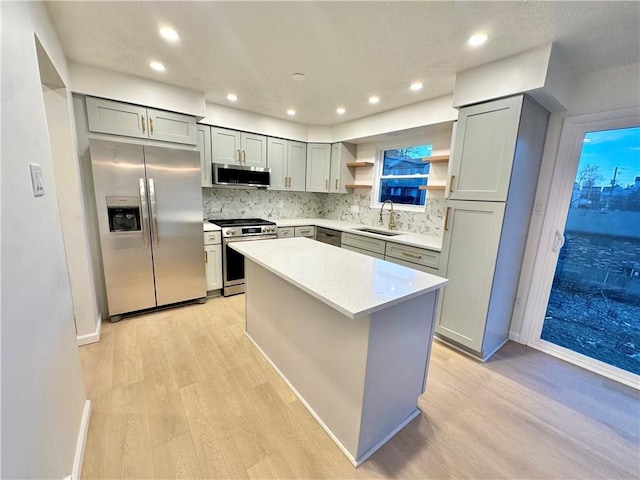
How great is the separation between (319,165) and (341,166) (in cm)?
37

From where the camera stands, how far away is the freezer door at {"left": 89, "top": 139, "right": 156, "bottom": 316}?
2436 millimetres

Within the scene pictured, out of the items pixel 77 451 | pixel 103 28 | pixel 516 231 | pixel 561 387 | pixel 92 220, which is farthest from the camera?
pixel 92 220

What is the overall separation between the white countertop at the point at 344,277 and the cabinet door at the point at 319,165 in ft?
7.17

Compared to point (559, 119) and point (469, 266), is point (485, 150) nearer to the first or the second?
point (559, 119)

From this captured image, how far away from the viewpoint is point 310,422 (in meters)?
1.63

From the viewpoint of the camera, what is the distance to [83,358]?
7.06 ft

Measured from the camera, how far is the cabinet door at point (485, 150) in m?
1.99

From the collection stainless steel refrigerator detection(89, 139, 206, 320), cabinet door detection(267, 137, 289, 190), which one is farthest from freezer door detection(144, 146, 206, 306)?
cabinet door detection(267, 137, 289, 190)

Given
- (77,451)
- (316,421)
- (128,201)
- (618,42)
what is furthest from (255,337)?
(618,42)

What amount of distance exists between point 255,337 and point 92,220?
194 cm

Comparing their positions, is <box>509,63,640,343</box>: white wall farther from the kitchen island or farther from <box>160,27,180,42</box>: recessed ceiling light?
<box>160,27,180,42</box>: recessed ceiling light

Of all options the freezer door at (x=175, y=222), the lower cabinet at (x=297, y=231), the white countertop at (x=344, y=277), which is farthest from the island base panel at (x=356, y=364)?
the lower cabinet at (x=297, y=231)

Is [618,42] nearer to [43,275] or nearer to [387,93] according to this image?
[387,93]

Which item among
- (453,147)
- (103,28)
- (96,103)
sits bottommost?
(453,147)
